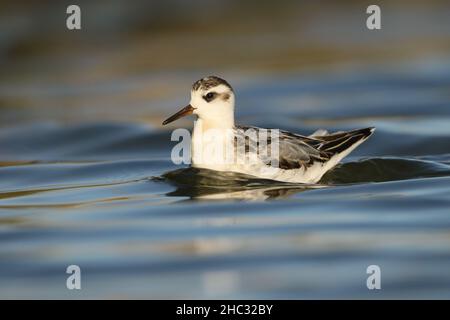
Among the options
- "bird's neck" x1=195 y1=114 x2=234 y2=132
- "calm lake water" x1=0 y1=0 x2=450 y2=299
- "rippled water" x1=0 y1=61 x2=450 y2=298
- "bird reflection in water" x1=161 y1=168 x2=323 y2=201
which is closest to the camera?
"rippled water" x1=0 y1=61 x2=450 y2=298

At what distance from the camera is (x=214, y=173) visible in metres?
13.4

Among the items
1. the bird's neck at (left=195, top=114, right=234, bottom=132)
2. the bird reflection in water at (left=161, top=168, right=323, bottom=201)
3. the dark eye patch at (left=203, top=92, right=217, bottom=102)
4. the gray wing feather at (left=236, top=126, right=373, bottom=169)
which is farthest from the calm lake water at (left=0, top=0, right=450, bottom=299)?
the dark eye patch at (left=203, top=92, right=217, bottom=102)

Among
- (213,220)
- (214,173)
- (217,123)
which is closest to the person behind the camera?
(213,220)

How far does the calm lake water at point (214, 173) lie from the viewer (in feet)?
35.3

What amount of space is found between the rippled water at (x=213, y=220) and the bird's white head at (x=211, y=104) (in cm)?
66

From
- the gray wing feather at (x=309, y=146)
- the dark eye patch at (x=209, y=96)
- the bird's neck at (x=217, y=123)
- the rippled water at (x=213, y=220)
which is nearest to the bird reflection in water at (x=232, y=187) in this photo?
the rippled water at (x=213, y=220)

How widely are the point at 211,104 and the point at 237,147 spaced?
631 millimetres

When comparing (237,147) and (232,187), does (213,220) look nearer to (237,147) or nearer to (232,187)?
(232,187)

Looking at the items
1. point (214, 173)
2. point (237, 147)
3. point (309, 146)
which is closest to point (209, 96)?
point (237, 147)

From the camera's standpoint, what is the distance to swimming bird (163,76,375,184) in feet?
43.9

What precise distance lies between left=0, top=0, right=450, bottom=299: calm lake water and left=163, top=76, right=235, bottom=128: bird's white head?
0.69 m

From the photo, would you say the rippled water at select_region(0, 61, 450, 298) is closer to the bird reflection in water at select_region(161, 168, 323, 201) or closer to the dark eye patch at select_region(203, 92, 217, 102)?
the bird reflection in water at select_region(161, 168, 323, 201)

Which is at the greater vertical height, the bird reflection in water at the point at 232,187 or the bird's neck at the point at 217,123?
the bird's neck at the point at 217,123

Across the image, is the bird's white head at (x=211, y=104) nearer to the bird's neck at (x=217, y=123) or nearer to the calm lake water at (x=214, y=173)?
the bird's neck at (x=217, y=123)
